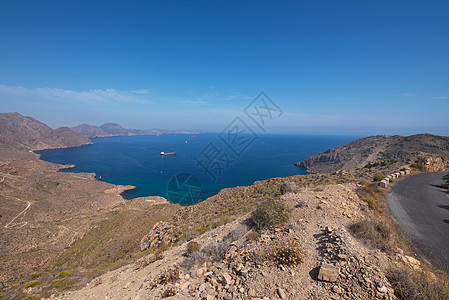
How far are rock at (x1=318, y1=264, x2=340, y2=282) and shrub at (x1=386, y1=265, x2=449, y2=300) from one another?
117 centimetres

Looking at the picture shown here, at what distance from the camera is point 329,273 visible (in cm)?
427

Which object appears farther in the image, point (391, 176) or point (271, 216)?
point (391, 176)

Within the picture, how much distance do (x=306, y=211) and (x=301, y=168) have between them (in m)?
84.1

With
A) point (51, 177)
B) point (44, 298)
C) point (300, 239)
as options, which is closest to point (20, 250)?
point (44, 298)

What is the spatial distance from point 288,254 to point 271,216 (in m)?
2.43

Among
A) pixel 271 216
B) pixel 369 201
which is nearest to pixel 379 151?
pixel 369 201

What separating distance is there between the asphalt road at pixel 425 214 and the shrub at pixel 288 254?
14.6 ft

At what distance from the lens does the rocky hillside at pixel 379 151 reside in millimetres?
51766

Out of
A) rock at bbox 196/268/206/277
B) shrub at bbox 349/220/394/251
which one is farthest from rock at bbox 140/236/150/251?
shrub at bbox 349/220/394/251

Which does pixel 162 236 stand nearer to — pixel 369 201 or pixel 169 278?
pixel 169 278

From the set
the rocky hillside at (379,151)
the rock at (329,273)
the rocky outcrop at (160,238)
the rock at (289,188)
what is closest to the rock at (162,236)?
the rocky outcrop at (160,238)

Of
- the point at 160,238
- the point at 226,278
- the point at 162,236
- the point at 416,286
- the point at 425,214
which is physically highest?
the point at 416,286

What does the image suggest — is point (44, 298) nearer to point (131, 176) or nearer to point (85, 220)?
point (85, 220)

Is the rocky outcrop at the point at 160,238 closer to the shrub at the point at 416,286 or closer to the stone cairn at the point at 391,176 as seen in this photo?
the shrub at the point at 416,286
